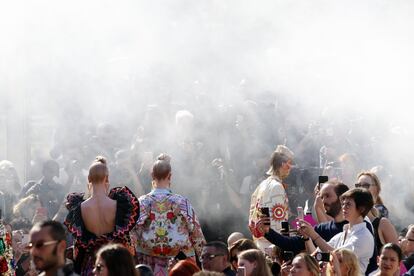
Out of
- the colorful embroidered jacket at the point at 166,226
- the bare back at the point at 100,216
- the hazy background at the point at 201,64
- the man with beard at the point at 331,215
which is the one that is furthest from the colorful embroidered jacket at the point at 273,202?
→ the hazy background at the point at 201,64

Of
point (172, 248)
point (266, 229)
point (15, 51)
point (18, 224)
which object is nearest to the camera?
point (266, 229)

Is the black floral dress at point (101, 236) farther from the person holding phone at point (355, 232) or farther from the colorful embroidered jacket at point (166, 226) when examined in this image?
the person holding phone at point (355, 232)

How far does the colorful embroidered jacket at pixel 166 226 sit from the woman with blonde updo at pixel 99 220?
0.62m

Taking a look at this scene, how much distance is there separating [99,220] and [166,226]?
2.77ft

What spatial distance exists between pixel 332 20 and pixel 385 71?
37.1 inches

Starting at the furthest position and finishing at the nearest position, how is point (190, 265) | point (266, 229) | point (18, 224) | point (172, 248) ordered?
point (18, 224) < point (172, 248) < point (266, 229) < point (190, 265)

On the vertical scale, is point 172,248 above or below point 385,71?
below

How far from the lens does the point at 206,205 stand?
44.4 ft

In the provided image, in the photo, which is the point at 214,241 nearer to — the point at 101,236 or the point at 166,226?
the point at 166,226

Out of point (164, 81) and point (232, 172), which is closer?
point (232, 172)

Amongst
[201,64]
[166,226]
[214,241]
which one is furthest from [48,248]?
[201,64]

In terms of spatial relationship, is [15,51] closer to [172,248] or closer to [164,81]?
[164,81]

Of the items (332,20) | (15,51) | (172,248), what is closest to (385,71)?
(332,20)

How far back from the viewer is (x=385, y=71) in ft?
52.4
